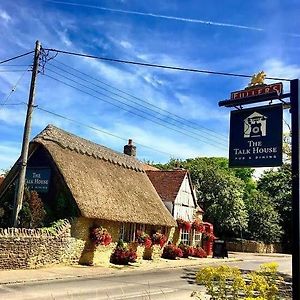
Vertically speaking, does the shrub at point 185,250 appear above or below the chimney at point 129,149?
below

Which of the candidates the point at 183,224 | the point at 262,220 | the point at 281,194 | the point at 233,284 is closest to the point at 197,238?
the point at 183,224

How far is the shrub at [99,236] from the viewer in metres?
22.2

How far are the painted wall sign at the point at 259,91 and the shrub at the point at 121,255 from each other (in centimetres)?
1701

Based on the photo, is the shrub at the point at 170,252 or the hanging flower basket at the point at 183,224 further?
the hanging flower basket at the point at 183,224

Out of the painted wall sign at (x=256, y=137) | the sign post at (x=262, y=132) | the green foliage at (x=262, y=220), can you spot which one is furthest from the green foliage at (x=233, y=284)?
the green foliage at (x=262, y=220)

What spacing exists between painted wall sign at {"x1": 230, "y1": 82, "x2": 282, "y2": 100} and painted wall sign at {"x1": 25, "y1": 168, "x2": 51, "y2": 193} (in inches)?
645

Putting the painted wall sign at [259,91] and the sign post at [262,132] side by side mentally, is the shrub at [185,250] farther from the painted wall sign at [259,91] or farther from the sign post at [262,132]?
the painted wall sign at [259,91]

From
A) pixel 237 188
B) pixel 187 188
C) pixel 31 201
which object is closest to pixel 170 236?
pixel 187 188

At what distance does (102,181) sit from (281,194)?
38.6 m

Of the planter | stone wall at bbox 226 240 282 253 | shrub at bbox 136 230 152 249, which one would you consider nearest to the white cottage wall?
the planter

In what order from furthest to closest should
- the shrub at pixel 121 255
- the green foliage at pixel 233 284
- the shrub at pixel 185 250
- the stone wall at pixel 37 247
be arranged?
the shrub at pixel 185 250 < the shrub at pixel 121 255 < the stone wall at pixel 37 247 < the green foliage at pixel 233 284

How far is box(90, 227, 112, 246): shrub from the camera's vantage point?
2217cm

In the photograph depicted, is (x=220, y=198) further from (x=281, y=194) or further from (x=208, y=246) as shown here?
(x=281, y=194)

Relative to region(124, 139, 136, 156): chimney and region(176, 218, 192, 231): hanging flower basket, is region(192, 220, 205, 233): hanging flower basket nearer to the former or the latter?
region(176, 218, 192, 231): hanging flower basket
